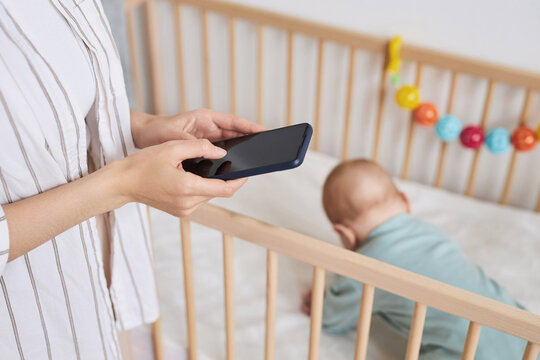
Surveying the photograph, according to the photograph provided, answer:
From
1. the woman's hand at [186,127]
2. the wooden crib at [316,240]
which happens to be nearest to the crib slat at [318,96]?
the wooden crib at [316,240]

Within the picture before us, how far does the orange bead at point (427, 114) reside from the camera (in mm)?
1546

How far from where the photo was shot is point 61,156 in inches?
27.7

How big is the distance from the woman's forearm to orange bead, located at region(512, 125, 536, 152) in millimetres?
1082

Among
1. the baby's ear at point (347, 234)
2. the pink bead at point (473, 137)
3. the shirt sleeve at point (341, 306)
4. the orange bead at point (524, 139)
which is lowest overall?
the shirt sleeve at point (341, 306)

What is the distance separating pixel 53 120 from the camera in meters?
0.68

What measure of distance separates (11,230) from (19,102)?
0.14 meters

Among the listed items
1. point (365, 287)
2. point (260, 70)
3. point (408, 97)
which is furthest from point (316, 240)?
point (260, 70)

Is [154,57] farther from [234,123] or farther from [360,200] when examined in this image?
[234,123]

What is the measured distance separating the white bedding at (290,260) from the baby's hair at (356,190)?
0.62 feet

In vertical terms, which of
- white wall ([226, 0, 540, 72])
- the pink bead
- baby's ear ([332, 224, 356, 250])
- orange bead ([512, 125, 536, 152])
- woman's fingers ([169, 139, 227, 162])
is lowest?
baby's ear ([332, 224, 356, 250])

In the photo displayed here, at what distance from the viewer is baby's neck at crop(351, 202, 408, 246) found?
47.7 inches

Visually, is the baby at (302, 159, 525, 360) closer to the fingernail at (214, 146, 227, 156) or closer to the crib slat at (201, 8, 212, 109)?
the fingernail at (214, 146, 227, 156)

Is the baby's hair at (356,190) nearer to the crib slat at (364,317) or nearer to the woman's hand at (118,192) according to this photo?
the crib slat at (364,317)

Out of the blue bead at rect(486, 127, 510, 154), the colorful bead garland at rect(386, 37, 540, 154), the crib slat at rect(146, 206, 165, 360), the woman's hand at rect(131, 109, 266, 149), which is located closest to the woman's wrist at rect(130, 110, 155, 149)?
the woman's hand at rect(131, 109, 266, 149)
